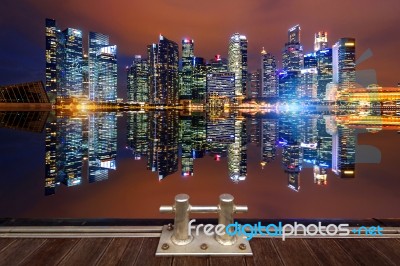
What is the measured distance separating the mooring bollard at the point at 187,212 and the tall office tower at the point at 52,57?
663 ft

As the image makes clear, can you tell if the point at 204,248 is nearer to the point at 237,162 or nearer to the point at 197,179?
the point at 197,179

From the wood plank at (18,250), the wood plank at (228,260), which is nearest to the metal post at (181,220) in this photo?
the wood plank at (228,260)

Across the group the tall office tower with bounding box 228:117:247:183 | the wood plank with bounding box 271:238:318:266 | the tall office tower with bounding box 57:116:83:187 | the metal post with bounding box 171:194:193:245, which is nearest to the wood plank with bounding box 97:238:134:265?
the metal post with bounding box 171:194:193:245

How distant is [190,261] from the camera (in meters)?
3.20

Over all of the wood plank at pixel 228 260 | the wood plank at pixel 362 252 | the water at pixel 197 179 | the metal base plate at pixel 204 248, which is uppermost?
the metal base plate at pixel 204 248

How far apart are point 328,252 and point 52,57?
213 meters

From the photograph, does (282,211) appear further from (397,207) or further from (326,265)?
(326,265)

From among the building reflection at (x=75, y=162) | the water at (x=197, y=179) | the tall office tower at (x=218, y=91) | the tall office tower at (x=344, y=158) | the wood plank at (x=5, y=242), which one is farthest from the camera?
the tall office tower at (x=218, y=91)

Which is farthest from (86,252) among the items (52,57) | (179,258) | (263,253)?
(52,57)

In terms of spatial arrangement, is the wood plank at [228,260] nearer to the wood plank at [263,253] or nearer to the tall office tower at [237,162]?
the wood plank at [263,253]

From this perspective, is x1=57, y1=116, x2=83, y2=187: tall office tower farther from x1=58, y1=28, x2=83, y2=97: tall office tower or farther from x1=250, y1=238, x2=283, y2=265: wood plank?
x1=58, y1=28, x2=83, y2=97: tall office tower

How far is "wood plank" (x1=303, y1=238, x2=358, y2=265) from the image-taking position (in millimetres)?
3223

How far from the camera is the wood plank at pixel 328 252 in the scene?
10.6 feet

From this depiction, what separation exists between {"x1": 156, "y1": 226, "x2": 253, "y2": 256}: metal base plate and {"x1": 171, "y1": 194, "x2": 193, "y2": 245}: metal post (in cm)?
7
